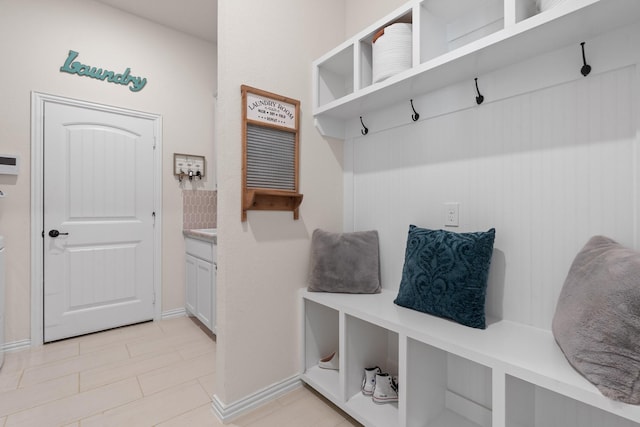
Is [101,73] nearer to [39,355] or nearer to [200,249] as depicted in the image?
[200,249]

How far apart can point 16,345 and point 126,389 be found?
1281 mm

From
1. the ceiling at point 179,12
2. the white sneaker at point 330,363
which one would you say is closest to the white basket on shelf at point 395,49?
the white sneaker at point 330,363

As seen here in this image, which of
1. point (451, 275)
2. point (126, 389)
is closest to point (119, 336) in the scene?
point (126, 389)

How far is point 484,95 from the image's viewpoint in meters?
1.35

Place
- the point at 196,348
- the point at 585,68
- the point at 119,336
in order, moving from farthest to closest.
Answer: the point at 119,336 → the point at 196,348 → the point at 585,68

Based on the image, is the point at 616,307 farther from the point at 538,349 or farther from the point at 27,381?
the point at 27,381

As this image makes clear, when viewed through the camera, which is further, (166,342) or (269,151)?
(166,342)

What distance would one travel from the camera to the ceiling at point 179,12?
262 centimetres

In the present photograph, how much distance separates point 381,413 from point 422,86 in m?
1.58

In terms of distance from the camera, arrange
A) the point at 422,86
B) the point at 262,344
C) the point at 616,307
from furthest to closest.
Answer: the point at 262,344
the point at 422,86
the point at 616,307

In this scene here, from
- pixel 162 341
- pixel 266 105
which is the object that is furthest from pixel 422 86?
pixel 162 341

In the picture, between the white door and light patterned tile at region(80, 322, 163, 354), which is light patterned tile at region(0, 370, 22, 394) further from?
the white door

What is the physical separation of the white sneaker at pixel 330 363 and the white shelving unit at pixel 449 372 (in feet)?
0.10

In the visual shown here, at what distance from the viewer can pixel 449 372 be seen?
4.88 feet
